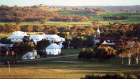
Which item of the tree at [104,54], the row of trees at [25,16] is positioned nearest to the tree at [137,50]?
the tree at [104,54]

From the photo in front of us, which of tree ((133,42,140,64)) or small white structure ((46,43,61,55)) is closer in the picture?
tree ((133,42,140,64))

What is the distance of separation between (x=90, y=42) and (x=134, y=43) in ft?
116

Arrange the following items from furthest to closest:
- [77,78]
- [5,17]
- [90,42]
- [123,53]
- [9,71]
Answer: [5,17] → [90,42] → [123,53] → [9,71] → [77,78]

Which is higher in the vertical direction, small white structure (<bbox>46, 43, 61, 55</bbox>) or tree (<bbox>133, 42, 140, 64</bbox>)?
tree (<bbox>133, 42, 140, 64</bbox>)

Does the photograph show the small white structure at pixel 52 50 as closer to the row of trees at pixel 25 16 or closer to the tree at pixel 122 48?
the tree at pixel 122 48

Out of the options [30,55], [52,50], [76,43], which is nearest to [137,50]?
[30,55]

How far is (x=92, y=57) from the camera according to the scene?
58562 mm

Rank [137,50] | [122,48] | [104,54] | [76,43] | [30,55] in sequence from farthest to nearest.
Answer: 1. [76,43]
2. [30,55]
3. [104,54]
4. [122,48]
5. [137,50]

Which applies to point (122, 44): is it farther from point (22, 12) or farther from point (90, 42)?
point (22, 12)

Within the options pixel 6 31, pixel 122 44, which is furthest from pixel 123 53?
pixel 6 31

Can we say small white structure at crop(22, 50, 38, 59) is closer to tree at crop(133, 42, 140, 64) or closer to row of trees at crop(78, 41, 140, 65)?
row of trees at crop(78, 41, 140, 65)

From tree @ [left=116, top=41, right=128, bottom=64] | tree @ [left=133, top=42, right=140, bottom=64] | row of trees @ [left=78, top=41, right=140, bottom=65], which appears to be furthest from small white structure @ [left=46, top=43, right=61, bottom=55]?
tree @ [left=133, top=42, right=140, bottom=64]

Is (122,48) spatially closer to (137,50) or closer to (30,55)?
(137,50)

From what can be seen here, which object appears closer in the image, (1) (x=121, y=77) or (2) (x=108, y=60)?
(1) (x=121, y=77)
